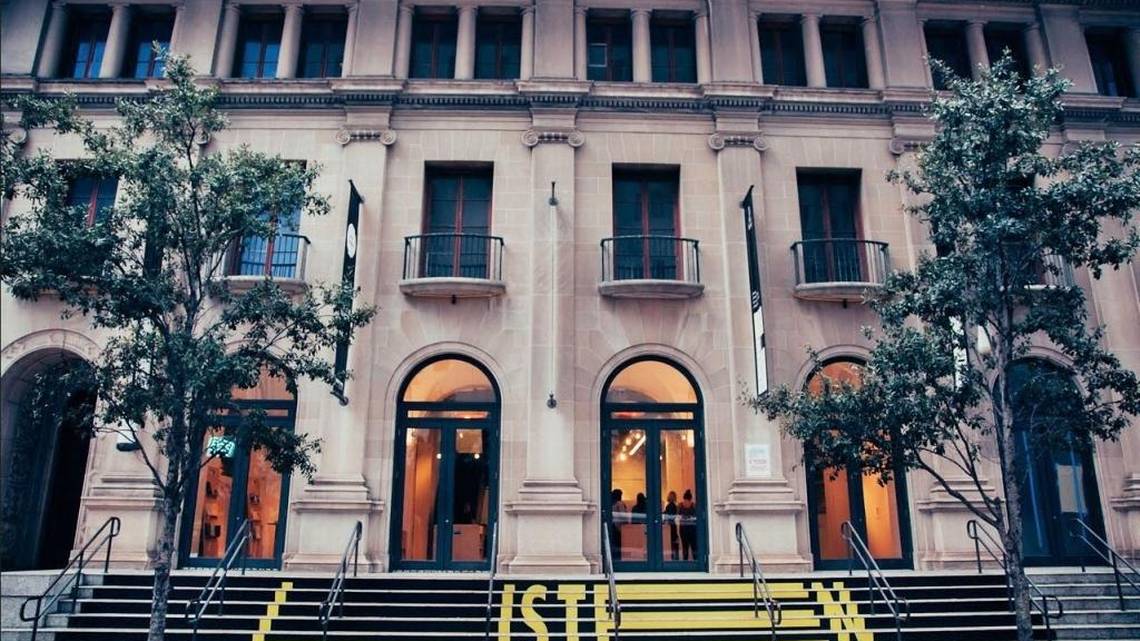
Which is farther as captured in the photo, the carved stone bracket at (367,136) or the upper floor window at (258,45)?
the upper floor window at (258,45)

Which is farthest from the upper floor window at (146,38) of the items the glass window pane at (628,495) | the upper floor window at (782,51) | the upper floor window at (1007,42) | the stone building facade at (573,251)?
the upper floor window at (1007,42)

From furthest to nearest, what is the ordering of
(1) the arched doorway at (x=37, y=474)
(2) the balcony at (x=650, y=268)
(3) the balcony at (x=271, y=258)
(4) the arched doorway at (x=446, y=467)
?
(3) the balcony at (x=271, y=258) < (2) the balcony at (x=650, y=268) < (1) the arched doorway at (x=37, y=474) < (4) the arched doorway at (x=446, y=467)

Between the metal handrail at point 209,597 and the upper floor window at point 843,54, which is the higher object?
the upper floor window at point 843,54

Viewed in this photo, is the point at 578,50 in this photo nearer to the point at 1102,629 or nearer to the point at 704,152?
the point at 704,152

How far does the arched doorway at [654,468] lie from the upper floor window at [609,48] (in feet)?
22.7

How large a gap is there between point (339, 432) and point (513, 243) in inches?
207

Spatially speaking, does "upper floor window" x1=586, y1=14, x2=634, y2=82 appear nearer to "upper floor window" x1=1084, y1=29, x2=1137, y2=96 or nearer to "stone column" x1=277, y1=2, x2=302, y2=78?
"stone column" x1=277, y1=2, x2=302, y2=78

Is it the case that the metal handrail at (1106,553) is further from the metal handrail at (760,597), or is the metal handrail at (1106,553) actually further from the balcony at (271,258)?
the balcony at (271,258)

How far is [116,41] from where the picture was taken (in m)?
18.0

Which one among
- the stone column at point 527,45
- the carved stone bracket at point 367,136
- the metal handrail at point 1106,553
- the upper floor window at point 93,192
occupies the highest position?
the stone column at point 527,45

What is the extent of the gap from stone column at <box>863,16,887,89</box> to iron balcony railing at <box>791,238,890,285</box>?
392 centimetres

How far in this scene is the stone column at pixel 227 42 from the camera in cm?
1778

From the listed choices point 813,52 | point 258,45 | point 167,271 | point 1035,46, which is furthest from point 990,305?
point 258,45

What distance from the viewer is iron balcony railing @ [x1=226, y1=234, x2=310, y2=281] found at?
16.6 meters
